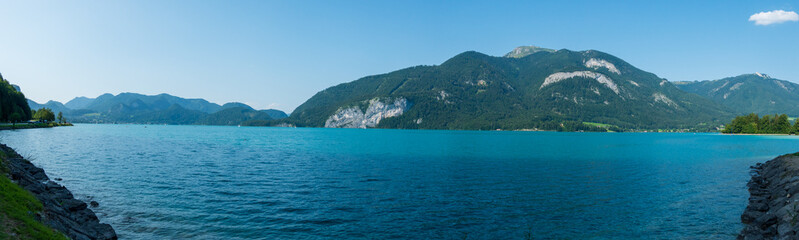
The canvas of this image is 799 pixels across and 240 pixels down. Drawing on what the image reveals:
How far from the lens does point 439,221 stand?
23328 millimetres

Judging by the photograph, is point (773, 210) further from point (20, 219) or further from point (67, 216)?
point (67, 216)

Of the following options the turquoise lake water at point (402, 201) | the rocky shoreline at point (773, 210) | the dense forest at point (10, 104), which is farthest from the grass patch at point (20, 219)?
Answer: the dense forest at point (10, 104)

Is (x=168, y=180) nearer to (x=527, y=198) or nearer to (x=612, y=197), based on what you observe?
(x=527, y=198)

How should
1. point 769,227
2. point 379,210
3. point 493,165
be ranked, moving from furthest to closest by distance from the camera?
point 493,165, point 379,210, point 769,227

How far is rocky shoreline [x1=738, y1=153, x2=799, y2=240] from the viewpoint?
65.0ft

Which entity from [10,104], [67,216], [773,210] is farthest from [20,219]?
[10,104]

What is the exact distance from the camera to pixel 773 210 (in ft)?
82.1

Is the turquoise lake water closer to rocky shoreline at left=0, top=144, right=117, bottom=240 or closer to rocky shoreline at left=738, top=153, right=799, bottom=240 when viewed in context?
rocky shoreline at left=738, top=153, right=799, bottom=240

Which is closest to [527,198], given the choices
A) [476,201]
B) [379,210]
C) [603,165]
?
[476,201]

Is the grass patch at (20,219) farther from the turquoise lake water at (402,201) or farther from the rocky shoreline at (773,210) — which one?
the rocky shoreline at (773,210)

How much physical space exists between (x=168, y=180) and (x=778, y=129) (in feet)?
938

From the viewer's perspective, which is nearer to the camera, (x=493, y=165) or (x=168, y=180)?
(x=168, y=180)

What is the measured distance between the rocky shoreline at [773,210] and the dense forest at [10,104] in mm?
186954

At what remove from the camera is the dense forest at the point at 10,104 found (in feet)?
405
